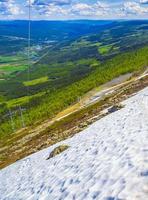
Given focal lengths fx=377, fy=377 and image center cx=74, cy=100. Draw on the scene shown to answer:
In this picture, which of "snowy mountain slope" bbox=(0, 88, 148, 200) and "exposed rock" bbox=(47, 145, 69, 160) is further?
"exposed rock" bbox=(47, 145, 69, 160)

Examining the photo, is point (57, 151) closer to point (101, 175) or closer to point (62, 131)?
point (101, 175)

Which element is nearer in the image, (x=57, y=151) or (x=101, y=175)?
(x=101, y=175)

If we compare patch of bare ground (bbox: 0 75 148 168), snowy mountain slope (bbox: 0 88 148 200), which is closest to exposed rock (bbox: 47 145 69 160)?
snowy mountain slope (bbox: 0 88 148 200)

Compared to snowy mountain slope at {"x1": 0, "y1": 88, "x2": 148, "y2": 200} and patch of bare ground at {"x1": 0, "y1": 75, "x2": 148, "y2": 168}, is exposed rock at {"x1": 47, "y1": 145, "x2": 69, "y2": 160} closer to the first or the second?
snowy mountain slope at {"x1": 0, "y1": 88, "x2": 148, "y2": 200}

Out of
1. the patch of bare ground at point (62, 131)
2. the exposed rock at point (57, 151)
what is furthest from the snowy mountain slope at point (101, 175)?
the patch of bare ground at point (62, 131)

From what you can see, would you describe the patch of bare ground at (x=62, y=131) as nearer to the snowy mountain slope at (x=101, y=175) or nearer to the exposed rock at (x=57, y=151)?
the exposed rock at (x=57, y=151)

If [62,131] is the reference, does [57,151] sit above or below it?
above

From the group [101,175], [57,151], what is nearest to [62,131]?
[57,151]

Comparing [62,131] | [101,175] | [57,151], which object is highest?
[101,175]

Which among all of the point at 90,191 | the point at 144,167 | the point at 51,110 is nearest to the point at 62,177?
the point at 90,191

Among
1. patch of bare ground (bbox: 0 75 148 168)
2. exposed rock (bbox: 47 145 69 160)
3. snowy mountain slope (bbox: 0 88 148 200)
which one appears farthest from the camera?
patch of bare ground (bbox: 0 75 148 168)

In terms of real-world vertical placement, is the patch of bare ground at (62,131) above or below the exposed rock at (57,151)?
below

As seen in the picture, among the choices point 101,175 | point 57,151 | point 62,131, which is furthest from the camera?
point 62,131
